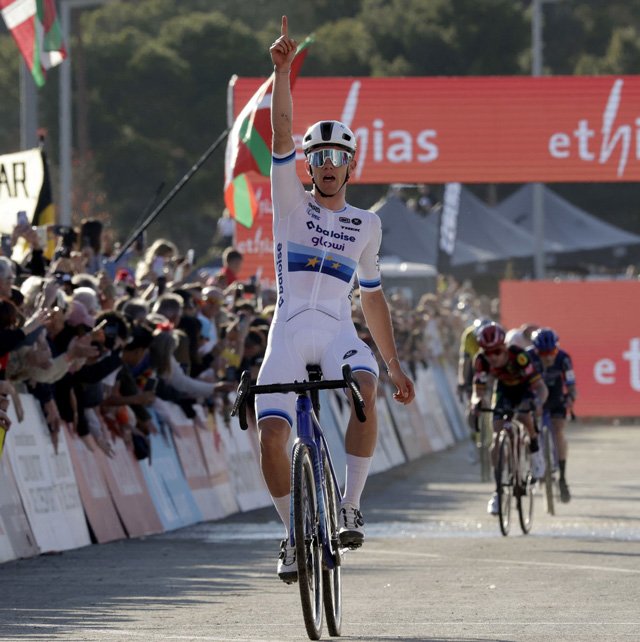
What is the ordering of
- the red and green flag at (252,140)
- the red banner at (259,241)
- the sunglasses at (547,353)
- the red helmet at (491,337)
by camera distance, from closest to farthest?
the red helmet at (491,337)
the sunglasses at (547,353)
the red and green flag at (252,140)
the red banner at (259,241)

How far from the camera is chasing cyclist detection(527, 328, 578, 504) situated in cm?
2186

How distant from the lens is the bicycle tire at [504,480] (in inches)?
695

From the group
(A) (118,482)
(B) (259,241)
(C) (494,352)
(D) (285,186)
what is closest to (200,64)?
(B) (259,241)

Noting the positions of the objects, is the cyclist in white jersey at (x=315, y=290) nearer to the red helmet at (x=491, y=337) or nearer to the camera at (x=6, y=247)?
the camera at (x=6, y=247)

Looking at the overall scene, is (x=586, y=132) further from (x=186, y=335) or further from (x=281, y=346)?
(x=281, y=346)

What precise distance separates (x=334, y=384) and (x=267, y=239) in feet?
76.1

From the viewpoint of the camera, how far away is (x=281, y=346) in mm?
10078

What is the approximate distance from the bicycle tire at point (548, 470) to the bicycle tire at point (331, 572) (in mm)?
10855

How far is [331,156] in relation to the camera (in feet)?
33.4

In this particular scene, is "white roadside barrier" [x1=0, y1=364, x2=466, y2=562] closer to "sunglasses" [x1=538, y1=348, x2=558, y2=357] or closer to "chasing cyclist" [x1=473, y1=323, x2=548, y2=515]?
"chasing cyclist" [x1=473, y1=323, x2=548, y2=515]

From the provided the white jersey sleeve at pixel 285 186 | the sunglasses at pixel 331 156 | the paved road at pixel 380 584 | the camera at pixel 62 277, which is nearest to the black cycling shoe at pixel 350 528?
the paved road at pixel 380 584

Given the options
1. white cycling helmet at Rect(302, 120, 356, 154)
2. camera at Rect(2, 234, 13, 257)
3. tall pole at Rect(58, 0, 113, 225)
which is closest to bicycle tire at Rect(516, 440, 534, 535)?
camera at Rect(2, 234, 13, 257)

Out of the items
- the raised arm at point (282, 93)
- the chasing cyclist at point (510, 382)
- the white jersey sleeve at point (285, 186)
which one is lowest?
the chasing cyclist at point (510, 382)

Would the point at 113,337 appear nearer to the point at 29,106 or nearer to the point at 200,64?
the point at 29,106
